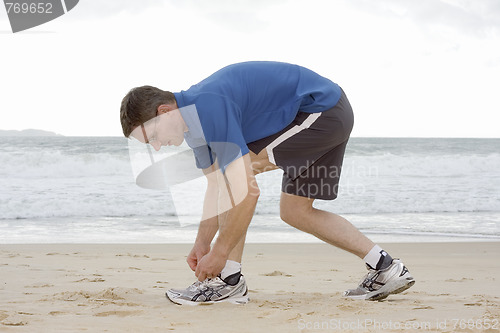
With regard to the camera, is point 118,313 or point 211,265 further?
point 118,313

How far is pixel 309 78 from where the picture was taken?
2762 mm

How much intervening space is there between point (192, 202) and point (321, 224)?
21.9ft

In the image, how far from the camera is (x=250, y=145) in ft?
8.93

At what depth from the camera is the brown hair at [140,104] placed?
7.96 feet

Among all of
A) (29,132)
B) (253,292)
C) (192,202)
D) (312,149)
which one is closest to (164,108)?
(312,149)

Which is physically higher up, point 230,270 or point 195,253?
point 195,253

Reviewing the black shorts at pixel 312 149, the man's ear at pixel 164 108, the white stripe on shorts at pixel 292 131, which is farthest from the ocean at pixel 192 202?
the man's ear at pixel 164 108

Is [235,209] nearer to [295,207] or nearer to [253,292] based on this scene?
[295,207]

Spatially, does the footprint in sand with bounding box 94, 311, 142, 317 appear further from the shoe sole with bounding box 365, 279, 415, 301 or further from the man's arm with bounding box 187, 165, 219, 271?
the shoe sole with bounding box 365, 279, 415, 301

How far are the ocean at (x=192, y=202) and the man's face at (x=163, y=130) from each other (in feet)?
12.2

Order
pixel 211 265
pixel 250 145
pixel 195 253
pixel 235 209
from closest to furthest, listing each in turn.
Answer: pixel 235 209 → pixel 211 265 → pixel 250 145 → pixel 195 253

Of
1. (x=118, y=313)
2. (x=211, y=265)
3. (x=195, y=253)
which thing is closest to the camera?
(x=211, y=265)

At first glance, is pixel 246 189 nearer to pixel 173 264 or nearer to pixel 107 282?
pixel 107 282

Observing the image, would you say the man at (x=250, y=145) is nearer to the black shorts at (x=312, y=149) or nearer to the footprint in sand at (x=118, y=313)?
the black shorts at (x=312, y=149)
